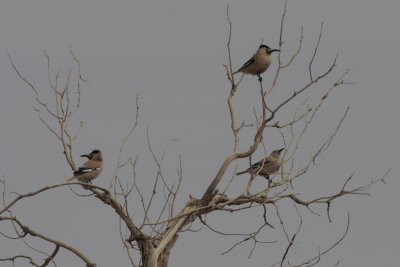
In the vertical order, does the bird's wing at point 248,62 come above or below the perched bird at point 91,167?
above

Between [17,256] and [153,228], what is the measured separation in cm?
156

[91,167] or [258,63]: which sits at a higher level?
[258,63]

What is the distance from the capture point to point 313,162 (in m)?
10.3

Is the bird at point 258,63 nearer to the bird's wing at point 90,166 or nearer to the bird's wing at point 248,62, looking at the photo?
the bird's wing at point 248,62

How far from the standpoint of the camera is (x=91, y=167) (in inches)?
499

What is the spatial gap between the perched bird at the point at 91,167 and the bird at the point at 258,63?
245 centimetres

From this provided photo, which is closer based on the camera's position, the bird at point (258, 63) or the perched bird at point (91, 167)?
the perched bird at point (91, 167)

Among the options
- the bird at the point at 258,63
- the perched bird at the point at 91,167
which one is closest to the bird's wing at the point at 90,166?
the perched bird at the point at 91,167

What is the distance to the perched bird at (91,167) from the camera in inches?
469

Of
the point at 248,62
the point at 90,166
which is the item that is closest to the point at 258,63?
the point at 248,62

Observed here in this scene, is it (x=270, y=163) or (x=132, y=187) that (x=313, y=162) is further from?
(x=270, y=163)

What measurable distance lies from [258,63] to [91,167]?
9.90 feet

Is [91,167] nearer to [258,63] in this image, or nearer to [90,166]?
[90,166]

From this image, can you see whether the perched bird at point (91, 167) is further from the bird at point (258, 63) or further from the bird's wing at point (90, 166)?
the bird at point (258, 63)
